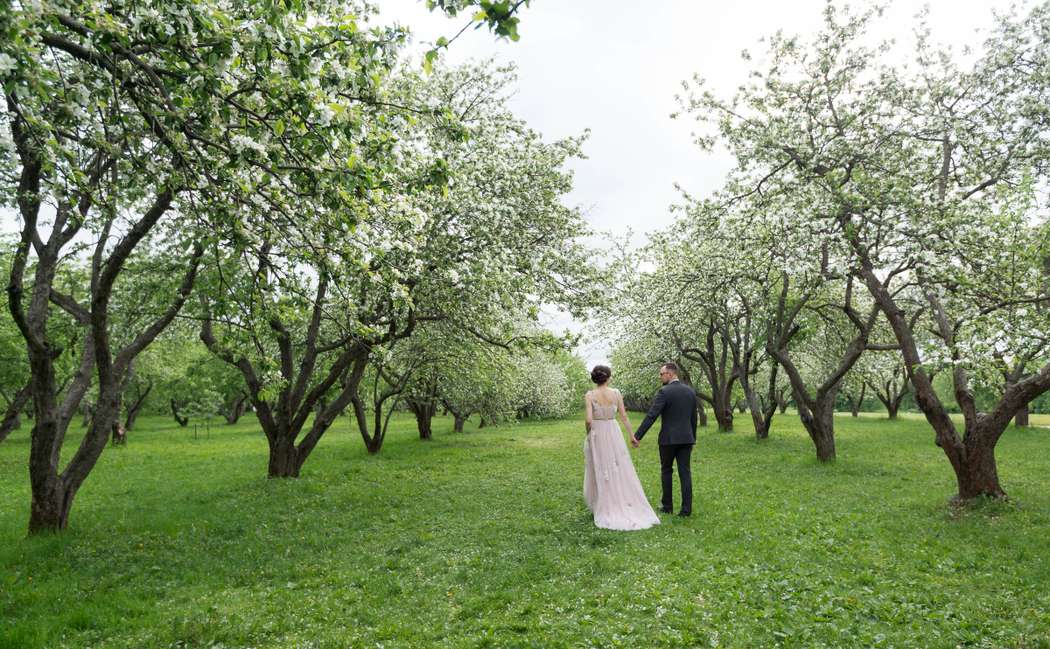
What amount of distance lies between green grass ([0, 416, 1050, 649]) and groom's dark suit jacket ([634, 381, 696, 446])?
169cm

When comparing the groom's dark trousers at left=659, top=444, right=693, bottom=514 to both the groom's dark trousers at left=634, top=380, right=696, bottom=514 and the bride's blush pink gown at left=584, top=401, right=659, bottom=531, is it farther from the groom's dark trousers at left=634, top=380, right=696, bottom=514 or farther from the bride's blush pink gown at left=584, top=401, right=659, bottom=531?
the bride's blush pink gown at left=584, top=401, right=659, bottom=531

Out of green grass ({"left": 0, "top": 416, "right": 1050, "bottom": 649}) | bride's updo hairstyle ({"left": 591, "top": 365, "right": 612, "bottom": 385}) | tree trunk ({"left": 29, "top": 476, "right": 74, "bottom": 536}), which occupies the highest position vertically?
bride's updo hairstyle ({"left": 591, "top": 365, "right": 612, "bottom": 385})

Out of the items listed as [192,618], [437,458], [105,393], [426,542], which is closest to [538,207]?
[426,542]

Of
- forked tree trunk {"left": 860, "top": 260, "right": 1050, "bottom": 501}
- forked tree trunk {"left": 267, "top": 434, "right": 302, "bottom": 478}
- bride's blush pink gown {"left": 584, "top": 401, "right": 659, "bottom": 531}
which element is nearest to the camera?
bride's blush pink gown {"left": 584, "top": 401, "right": 659, "bottom": 531}

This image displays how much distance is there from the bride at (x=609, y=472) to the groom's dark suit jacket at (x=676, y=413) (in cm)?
65

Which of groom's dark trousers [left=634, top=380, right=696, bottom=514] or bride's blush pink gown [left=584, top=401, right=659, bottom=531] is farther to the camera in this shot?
groom's dark trousers [left=634, top=380, right=696, bottom=514]

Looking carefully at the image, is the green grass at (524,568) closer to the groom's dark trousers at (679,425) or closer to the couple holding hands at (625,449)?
the couple holding hands at (625,449)

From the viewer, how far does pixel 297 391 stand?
18922 millimetres

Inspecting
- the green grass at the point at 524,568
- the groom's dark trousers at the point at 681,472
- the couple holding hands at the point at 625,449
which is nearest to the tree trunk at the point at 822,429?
the green grass at the point at 524,568

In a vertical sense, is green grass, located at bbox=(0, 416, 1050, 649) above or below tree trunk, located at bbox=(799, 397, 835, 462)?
below

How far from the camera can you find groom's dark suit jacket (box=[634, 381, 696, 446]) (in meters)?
12.5

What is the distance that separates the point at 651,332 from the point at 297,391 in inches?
899

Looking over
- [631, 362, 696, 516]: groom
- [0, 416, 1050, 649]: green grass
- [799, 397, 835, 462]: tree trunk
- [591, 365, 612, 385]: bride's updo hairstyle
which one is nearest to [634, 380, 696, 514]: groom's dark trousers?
[631, 362, 696, 516]: groom

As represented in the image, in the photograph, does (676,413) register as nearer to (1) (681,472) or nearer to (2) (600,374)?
(1) (681,472)
